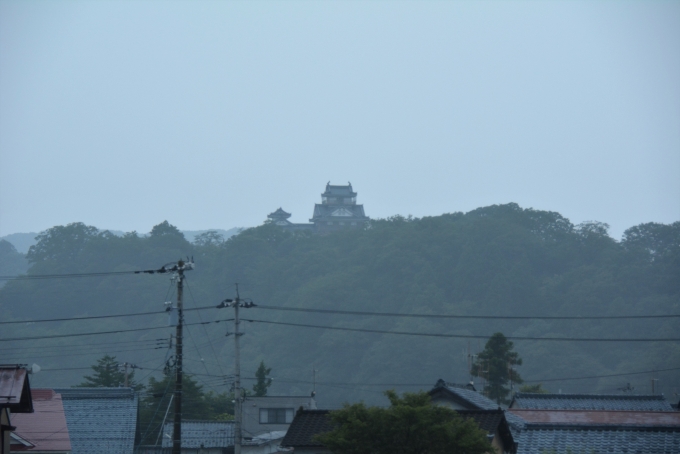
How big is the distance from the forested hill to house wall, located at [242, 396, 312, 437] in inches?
1306

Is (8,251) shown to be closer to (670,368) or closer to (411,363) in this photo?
(411,363)

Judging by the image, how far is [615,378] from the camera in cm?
6681

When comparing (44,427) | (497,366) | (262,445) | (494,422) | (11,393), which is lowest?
(262,445)

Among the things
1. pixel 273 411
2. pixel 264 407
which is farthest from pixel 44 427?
pixel 273 411

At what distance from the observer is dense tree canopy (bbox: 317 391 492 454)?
15.1 meters

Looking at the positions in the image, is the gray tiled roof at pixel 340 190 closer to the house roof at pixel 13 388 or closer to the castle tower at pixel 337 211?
the castle tower at pixel 337 211

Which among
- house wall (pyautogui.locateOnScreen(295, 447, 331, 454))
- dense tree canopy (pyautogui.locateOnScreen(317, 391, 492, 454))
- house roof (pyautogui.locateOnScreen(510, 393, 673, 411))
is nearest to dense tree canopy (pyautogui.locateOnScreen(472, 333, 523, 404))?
house roof (pyautogui.locateOnScreen(510, 393, 673, 411))

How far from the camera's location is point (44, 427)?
68.5 ft

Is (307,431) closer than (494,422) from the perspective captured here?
No

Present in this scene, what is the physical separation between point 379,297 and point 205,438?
54.1 m

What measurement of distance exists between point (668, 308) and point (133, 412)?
60.9 metres

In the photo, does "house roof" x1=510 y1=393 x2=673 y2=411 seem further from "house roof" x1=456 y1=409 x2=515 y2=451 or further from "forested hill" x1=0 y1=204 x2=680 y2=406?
"forested hill" x1=0 y1=204 x2=680 y2=406

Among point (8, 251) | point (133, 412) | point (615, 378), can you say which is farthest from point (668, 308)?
point (8, 251)

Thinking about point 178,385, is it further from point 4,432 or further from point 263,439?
point 263,439
